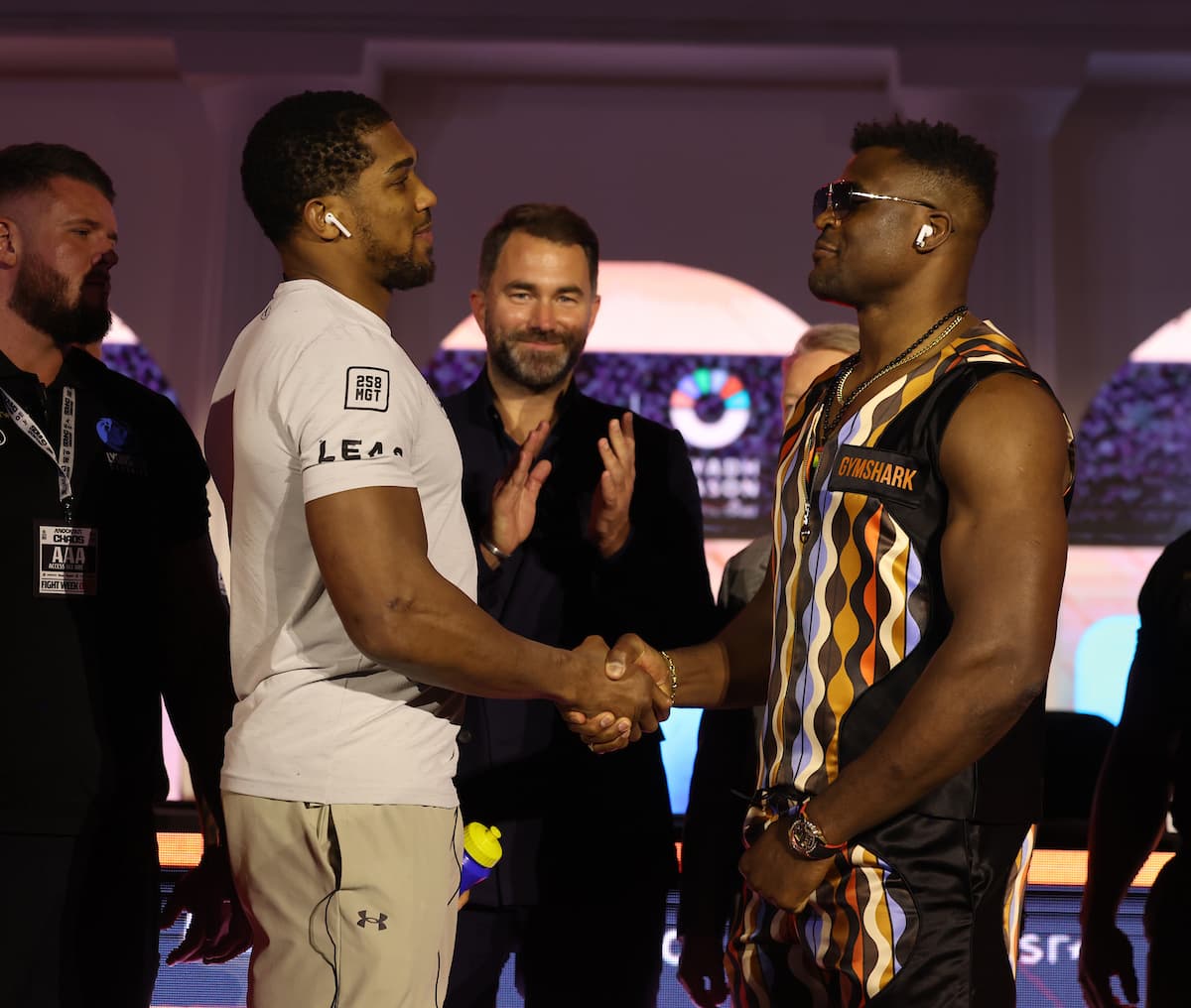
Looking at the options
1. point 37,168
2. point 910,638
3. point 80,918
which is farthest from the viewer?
point 37,168

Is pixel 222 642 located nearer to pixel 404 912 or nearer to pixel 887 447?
pixel 404 912

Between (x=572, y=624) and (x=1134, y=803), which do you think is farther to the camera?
(x=572, y=624)

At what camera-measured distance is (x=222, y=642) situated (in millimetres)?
2258

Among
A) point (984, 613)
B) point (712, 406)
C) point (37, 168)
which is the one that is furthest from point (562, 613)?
point (712, 406)

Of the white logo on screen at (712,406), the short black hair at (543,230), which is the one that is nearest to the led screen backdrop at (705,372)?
the white logo on screen at (712,406)

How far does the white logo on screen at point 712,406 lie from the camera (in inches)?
265

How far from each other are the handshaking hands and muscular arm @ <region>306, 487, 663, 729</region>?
32cm

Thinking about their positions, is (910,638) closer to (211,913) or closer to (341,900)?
(341,900)

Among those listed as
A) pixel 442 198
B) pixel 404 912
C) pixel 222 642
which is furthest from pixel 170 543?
pixel 442 198

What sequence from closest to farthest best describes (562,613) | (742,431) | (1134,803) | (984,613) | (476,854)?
(984,613) → (476,854) → (1134,803) → (562,613) → (742,431)

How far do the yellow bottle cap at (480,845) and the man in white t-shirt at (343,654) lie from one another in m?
0.07

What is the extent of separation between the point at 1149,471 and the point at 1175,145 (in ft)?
5.39

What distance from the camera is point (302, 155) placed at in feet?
5.95

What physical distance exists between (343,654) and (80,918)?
0.75m
